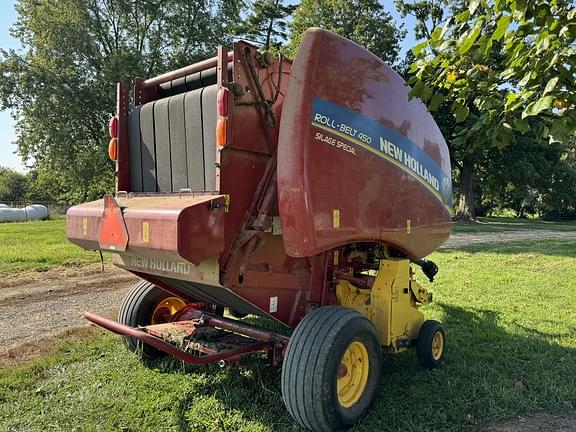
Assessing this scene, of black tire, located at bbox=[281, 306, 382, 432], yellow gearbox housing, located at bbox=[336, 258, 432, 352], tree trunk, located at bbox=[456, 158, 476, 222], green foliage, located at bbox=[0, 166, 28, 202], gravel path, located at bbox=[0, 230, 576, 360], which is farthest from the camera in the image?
green foliage, located at bbox=[0, 166, 28, 202]

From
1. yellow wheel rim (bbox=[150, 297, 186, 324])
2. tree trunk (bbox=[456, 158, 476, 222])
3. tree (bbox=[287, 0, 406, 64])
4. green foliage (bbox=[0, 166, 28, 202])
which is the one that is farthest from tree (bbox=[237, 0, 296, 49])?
green foliage (bbox=[0, 166, 28, 202])

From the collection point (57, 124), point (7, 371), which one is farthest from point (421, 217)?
point (57, 124)

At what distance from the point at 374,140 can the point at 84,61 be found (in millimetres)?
23039

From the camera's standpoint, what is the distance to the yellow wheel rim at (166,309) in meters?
4.55

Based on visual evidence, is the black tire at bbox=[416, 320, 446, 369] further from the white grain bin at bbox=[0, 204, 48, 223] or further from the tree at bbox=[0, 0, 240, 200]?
the white grain bin at bbox=[0, 204, 48, 223]

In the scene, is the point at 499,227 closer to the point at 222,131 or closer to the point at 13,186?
the point at 222,131

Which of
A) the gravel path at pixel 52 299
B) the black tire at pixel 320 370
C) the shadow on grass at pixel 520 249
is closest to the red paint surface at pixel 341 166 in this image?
the black tire at pixel 320 370

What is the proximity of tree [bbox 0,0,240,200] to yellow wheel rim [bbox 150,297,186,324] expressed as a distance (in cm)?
1813

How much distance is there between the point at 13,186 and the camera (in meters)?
64.4

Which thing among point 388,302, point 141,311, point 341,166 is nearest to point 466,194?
point 388,302

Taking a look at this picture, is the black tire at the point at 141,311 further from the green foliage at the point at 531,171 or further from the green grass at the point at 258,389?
the green foliage at the point at 531,171

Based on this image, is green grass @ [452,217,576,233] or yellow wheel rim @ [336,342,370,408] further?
green grass @ [452,217,576,233]

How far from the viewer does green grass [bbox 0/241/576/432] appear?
3.30m

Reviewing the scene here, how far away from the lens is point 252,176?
10.6ft
